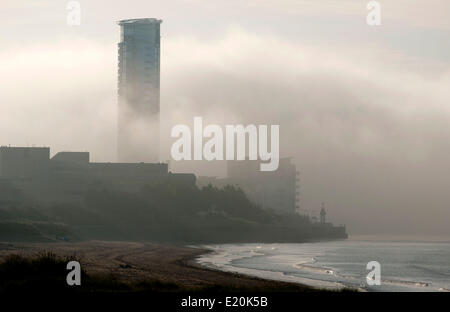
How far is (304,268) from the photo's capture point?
117 metres

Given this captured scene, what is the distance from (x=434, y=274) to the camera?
113m

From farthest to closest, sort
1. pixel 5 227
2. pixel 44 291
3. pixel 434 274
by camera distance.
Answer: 1. pixel 5 227
2. pixel 434 274
3. pixel 44 291
